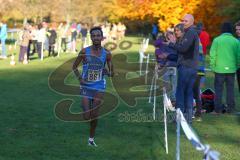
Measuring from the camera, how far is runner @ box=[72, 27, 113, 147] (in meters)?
10.2

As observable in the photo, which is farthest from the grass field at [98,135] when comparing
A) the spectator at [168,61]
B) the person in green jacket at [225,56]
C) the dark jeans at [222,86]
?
the person in green jacket at [225,56]

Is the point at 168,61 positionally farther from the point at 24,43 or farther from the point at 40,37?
the point at 40,37

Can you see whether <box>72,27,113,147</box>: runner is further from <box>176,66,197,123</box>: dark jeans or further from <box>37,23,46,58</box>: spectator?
<box>37,23,46,58</box>: spectator

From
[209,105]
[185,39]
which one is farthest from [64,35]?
[185,39]

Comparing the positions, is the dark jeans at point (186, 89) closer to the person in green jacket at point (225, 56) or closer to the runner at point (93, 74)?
the person in green jacket at point (225, 56)

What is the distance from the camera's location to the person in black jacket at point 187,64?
1183 cm

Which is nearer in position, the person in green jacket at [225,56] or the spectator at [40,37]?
the person in green jacket at [225,56]

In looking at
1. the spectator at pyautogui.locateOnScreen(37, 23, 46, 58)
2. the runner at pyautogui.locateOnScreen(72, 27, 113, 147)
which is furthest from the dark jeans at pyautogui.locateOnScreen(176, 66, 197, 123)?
the spectator at pyautogui.locateOnScreen(37, 23, 46, 58)

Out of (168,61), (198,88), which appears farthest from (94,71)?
(168,61)

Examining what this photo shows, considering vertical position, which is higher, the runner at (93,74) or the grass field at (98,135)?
the runner at (93,74)

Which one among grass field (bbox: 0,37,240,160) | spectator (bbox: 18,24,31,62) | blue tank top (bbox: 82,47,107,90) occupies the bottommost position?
grass field (bbox: 0,37,240,160)

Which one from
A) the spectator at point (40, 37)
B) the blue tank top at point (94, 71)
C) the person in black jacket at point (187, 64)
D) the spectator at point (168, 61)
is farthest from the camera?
the spectator at point (40, 37)

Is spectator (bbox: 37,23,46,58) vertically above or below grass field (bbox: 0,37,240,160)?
above

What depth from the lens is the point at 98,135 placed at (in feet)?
37.7
